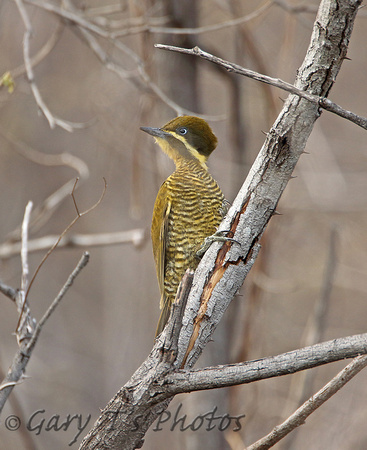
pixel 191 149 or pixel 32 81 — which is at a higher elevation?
pixel 191 149

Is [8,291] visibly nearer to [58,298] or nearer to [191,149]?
[58,298]

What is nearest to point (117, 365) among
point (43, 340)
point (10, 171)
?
point (43, 340)

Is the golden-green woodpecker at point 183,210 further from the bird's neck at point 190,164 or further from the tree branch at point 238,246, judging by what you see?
the tree branch at point 238,246

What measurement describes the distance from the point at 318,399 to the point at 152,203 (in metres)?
3.91

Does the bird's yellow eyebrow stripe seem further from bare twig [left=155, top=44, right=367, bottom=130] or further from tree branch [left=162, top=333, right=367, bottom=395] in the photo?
tree branch [left=162, top=333, right=367, bottom=395]

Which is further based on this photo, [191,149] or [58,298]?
[191,149]

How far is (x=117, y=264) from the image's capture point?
6836mm

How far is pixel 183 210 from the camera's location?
3.20 m

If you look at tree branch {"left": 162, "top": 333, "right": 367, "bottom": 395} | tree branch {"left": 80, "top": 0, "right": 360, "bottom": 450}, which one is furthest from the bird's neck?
tree branch {"left": 162, "top": 333, "right": 367, "bottom": 395}

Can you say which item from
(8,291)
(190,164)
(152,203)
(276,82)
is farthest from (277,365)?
(152,203)

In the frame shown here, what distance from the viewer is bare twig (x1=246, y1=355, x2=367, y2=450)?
1765 mm

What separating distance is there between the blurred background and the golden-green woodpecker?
2.00 ft

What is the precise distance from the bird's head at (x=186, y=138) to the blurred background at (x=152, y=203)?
544 mm

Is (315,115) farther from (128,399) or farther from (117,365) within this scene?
(117,365)
